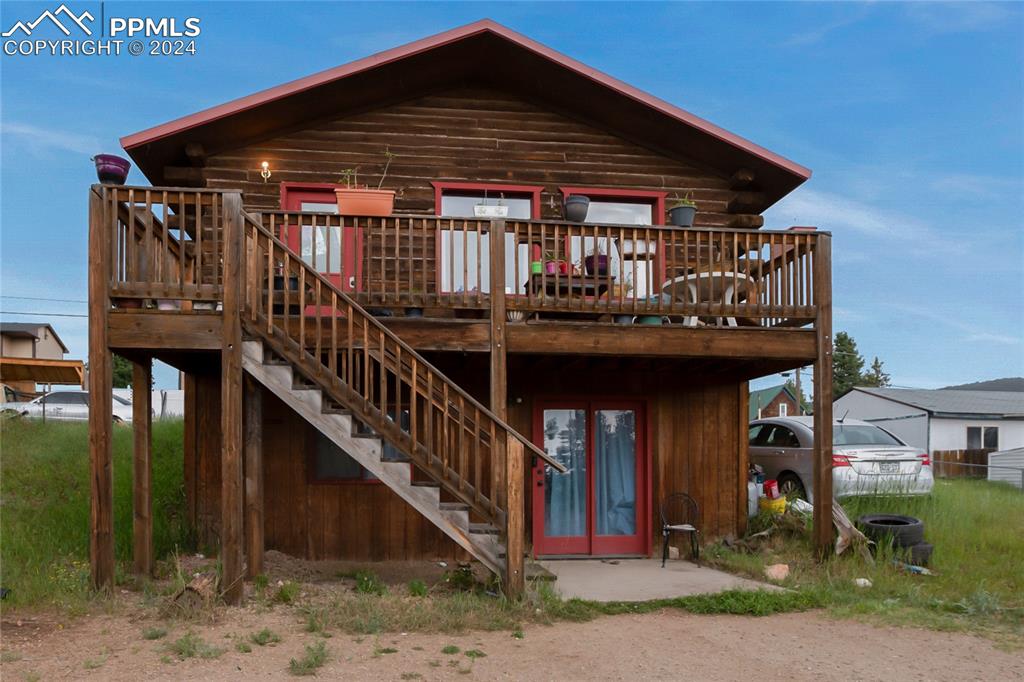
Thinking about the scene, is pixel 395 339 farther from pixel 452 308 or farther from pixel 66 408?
pixel 66 408

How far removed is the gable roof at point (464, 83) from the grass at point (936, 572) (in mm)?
4964

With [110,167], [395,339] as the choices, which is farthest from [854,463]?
[110,167]

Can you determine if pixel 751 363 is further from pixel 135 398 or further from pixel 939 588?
pixel 135 398

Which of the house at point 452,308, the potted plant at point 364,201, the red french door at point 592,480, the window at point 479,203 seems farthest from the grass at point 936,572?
the potted plant at point 364,201

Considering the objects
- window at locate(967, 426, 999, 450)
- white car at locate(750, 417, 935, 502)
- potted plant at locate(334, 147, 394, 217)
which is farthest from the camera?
window at locate(967, 426, 999, 450)

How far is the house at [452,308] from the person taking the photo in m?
8.17

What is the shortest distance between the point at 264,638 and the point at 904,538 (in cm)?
743

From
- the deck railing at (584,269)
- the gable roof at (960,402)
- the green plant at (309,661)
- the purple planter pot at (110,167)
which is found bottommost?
the gable roof at (960,402)

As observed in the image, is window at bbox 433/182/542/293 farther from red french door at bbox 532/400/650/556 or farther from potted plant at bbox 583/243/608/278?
red french door at bbox 532/400/650/556

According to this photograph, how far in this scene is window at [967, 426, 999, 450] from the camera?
31.2m

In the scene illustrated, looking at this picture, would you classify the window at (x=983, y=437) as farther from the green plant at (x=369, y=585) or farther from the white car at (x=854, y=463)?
the green plant at (x=369, y=585)

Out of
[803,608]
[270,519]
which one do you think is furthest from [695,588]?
[270,519]

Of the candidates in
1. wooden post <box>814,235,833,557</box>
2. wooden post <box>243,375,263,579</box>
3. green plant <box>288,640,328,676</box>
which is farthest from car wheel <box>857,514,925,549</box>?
wooden post <box>243,375,263,579</box>

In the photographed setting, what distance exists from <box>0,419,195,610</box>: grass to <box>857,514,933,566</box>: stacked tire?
26.9 feet
